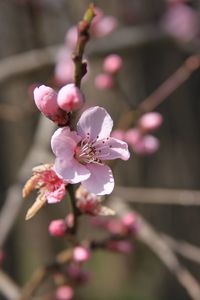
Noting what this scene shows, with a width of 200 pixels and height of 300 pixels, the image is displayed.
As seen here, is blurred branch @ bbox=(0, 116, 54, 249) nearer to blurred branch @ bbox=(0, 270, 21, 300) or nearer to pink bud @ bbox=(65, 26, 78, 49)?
blurred branch @ bbox=(0, 270, 21, 300)

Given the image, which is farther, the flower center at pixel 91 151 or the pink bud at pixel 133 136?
the pink bud at pixel 133 136

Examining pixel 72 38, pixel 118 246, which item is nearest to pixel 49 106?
pixel 118 246

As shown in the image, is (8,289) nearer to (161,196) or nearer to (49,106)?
(161,196)

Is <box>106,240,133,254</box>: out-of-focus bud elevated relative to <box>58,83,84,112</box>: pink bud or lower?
lower

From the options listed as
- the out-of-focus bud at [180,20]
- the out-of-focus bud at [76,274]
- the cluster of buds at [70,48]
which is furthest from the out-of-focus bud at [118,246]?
the out-of-focus bud at [180,20]

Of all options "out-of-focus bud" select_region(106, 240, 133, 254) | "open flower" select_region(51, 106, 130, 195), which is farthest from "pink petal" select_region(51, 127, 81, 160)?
"out-of-focus bud" select_region(106, 240, 133, 254)

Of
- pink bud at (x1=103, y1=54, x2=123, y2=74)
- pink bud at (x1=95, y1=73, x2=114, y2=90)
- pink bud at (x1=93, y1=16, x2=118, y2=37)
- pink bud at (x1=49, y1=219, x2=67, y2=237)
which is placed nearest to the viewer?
pink bud at (x1=49, y1=219, x2=67, y2=237)

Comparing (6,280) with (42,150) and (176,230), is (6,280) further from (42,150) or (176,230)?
(176,230)

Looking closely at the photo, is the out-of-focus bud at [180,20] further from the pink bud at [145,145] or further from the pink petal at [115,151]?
the pink petal at [115,151]
